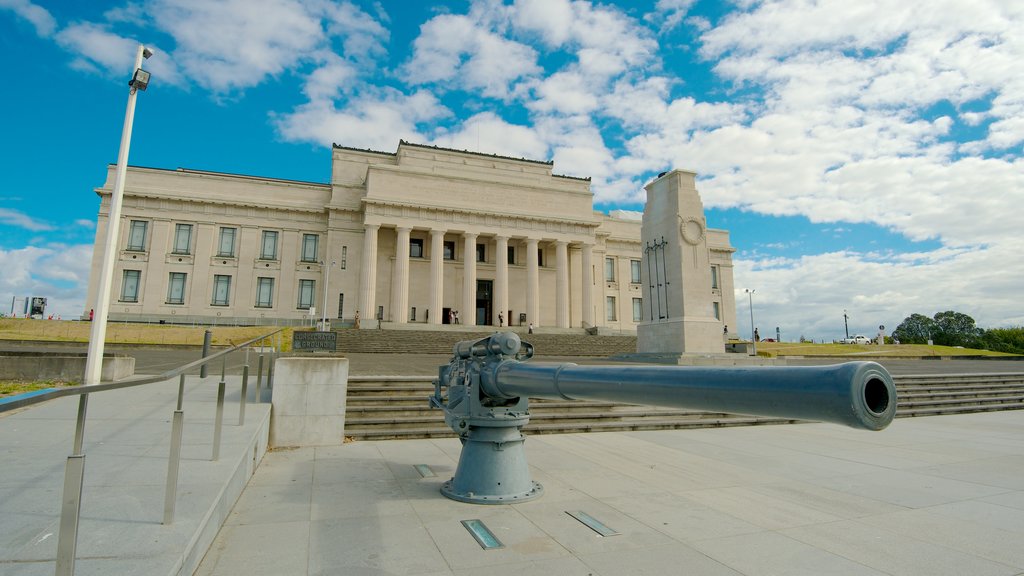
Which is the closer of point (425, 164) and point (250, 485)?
point (250, 485)

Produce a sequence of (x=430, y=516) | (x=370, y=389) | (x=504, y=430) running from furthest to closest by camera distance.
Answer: (x=370, y=389) → (x=504, y=430) → (x=430, y=516)

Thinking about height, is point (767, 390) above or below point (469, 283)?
below

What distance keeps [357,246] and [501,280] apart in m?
12.7

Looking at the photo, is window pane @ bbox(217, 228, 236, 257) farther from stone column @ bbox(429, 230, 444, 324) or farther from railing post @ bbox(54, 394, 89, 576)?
railing post @ bbox(54, 394, 89, 576)

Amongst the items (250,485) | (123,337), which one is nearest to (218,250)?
(123,337)

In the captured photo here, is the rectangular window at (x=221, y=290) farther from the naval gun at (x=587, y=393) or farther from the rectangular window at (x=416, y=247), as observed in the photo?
the naval gun at (x=587, y=393)

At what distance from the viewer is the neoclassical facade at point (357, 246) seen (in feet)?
128

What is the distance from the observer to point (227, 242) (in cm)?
4084

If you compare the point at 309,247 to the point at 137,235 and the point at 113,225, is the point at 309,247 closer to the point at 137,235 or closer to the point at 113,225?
the point at 137,235

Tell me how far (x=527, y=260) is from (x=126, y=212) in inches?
1264

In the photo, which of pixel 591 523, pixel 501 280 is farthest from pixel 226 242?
pixel 591 523

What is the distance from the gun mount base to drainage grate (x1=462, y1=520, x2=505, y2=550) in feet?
1.74

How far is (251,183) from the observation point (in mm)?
41969

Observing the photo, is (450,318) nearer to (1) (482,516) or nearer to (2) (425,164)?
(2) (425,164)
